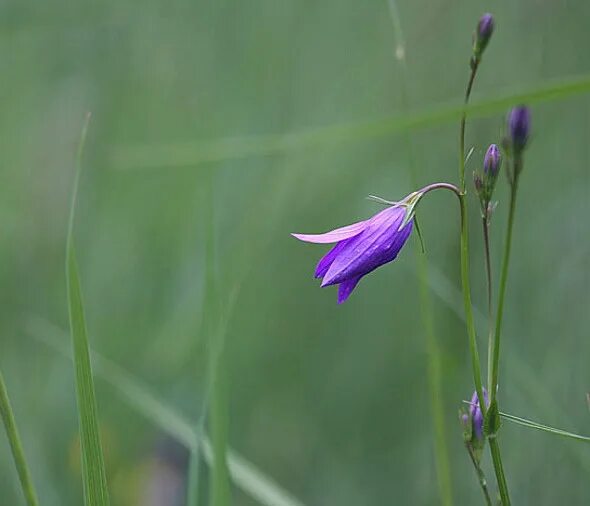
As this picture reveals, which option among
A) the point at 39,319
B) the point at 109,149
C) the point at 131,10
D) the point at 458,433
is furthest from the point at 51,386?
the point at 131,10

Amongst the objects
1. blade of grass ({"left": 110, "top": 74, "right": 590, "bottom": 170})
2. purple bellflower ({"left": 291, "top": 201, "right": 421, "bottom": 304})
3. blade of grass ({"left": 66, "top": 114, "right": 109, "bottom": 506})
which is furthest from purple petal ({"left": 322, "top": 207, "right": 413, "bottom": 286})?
blade of grass ({"left": 66, "top": 114, "right": 109, "bottom": 506})

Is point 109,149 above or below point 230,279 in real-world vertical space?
above

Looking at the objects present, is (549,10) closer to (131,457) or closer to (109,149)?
(109,149)

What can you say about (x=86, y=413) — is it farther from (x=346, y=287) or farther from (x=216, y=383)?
(x=346, y=287)

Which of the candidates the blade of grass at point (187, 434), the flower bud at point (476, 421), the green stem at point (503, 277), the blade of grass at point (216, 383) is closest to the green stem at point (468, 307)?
the green stem at point (503, 277)

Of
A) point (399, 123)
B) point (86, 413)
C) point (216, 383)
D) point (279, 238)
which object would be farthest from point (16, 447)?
point (279, 238)

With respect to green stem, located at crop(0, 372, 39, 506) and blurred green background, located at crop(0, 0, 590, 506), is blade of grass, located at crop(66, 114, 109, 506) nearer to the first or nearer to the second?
green stem, located at crop(0, 372, 39, 506)
